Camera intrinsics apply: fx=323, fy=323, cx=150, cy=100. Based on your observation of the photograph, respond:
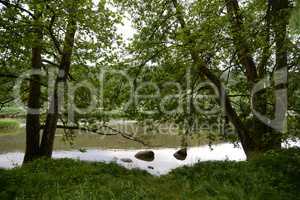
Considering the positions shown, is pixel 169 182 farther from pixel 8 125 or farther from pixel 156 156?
pixel 8 125

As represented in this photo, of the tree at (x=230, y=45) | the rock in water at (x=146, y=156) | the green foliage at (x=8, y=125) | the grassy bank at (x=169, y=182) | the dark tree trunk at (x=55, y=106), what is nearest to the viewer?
the grassy bank at (x=169, y=182)

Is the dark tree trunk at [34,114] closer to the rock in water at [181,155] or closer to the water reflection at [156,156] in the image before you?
the water reflection at [156,156]

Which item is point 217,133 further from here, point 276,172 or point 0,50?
point 0,50

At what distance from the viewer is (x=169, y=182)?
8.69 meters

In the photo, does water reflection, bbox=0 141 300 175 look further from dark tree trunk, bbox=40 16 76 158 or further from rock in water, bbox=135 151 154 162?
dark tree trunk, bbox=40 16 76 158

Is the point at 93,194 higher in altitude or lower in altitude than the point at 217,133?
lower

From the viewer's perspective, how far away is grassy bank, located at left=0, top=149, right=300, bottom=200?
685 centimetres

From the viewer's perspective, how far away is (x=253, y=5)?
8.89 meters

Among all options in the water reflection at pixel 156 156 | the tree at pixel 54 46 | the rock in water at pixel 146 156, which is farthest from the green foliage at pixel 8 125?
the tree at pixel 54 46

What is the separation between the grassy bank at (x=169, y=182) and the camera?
22.5 ft

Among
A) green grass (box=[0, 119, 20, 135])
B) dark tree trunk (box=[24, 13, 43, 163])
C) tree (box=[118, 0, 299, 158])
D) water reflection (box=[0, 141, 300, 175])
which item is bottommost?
water reflection (box=[0, 141, 300, 175])

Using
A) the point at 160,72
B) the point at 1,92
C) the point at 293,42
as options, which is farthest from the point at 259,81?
the point at 1,92

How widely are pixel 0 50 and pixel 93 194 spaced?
14.2ft

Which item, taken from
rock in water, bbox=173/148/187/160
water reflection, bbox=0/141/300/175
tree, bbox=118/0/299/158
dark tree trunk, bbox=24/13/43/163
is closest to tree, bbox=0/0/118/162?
dark tree trunk, bbox=24/13/43/163
